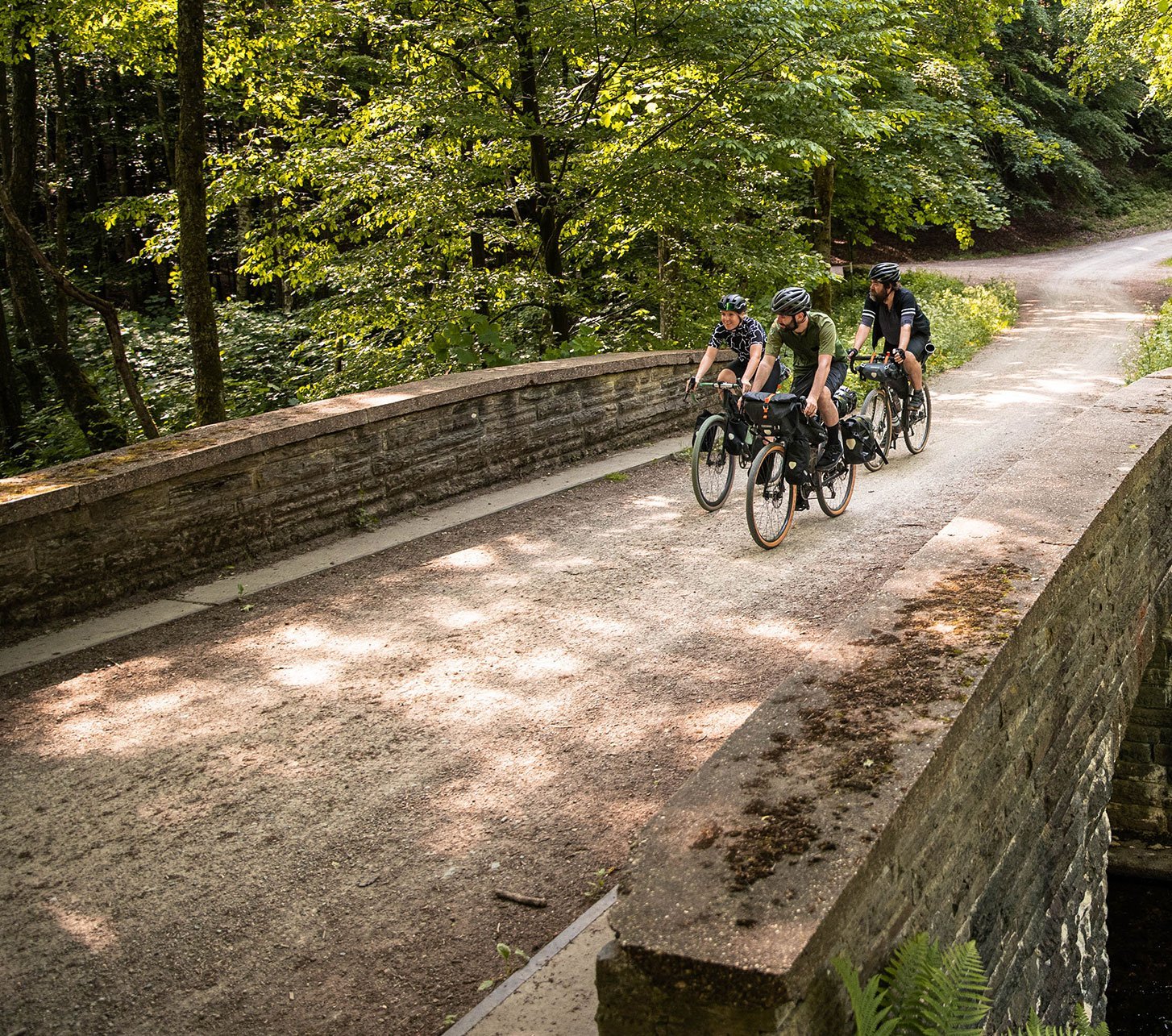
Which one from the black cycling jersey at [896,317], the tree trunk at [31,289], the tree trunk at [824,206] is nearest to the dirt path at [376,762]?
the black cycling jersey at [896,317]

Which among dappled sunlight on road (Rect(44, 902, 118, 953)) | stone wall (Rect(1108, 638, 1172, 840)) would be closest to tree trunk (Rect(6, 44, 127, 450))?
dappled sunlight on road (Rect(44, 902, 118, 953))

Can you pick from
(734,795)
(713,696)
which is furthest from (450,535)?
(734,795)

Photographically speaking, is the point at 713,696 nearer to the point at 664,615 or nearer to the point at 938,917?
the point at 664,615

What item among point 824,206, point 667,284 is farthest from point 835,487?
point 824,206

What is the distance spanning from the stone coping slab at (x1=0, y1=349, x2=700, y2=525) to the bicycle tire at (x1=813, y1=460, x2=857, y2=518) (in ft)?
9.69

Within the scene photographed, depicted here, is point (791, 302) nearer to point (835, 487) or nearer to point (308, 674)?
point (835, 487)

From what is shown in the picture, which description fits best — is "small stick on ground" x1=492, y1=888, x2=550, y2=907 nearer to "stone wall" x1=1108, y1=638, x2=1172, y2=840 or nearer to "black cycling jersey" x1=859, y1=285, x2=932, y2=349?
"stone wall" x1=1108, y1=638, x2=1172, y2=840

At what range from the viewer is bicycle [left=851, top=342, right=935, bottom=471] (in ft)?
38.7

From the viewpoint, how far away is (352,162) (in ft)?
41.6

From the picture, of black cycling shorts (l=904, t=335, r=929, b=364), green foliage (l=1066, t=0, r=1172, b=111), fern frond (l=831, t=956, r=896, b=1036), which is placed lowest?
fern frond (l=831, t=956, r=896, b=1036)

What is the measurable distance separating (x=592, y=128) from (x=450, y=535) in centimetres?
684

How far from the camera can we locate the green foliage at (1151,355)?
14.0m

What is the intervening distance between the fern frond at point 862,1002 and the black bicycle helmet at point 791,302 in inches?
268

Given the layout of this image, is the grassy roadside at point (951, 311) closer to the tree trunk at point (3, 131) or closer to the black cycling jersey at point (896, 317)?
the black cycling jersey at point (896, 317)
